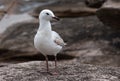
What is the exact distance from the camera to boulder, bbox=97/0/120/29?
752 centimetres

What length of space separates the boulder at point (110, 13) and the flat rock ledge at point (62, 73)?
2216mm

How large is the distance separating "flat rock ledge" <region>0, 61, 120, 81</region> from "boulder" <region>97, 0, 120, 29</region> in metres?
2.22

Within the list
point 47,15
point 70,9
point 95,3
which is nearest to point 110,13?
point 95,3

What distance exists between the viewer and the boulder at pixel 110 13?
296 inches

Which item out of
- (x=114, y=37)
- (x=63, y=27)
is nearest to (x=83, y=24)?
(x=63, y=27)

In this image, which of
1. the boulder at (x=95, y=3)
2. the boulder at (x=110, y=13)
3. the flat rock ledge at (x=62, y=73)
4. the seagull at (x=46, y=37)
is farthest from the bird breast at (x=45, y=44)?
the boulder at (x=95, y=3)

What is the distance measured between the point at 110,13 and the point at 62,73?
107 inches

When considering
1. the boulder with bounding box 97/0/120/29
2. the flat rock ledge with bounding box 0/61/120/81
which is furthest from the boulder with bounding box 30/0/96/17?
the flat rock ledge with bounding box 0/61/120/81

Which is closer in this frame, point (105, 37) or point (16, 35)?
point (105, 37)

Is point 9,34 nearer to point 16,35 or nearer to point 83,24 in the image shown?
A: point 16,35

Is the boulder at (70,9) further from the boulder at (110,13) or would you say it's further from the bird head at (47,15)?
the bird head at (47,15)

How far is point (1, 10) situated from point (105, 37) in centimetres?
448

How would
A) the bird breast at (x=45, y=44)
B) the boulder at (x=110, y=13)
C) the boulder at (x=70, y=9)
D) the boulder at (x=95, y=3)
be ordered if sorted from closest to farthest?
the bird breast at (x=45, y=44) < the boulder at (x=110, y=13) < the boulder at (x=95, y=3) < the boulder at (x=70, y=9)

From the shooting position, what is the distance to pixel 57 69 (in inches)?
210
